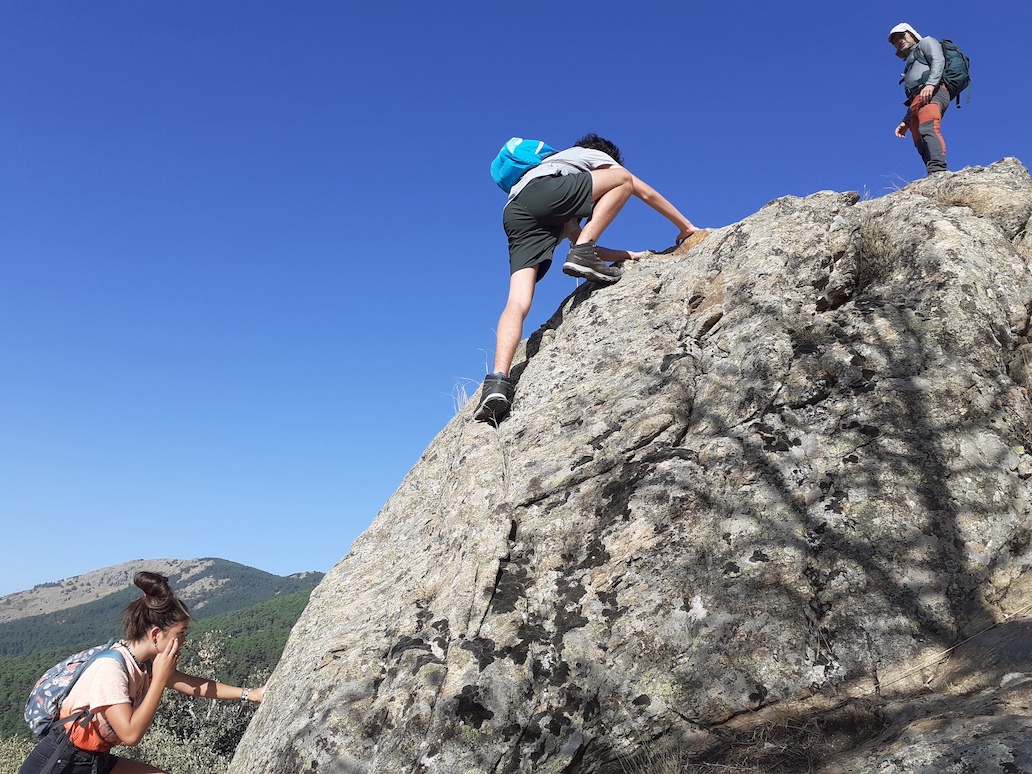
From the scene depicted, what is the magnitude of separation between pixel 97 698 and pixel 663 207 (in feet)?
19.8

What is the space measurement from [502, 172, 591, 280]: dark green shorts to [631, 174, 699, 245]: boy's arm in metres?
0.58

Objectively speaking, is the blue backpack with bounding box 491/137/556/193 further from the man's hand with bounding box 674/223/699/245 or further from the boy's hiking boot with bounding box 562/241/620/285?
the man's hand with bounding box 674/223/699/245

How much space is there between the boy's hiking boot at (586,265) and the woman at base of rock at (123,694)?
409cm

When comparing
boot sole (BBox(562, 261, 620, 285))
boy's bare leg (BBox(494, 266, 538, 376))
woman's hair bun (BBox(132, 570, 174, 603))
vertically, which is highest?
boot sole (BBox(562, 261, 620, 285))

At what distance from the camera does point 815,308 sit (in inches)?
193

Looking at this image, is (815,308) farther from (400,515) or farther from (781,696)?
(400,515)

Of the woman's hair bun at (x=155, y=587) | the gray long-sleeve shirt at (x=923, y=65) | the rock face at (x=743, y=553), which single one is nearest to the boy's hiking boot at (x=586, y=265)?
the rock face at (x=743, y=553)

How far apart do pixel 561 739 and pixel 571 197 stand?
4.58m

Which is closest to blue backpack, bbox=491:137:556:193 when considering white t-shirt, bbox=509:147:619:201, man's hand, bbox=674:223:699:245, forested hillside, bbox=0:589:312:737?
white t-shirt, bbox=509:147:619:201

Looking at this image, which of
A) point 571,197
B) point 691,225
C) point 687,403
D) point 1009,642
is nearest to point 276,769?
point 687,403

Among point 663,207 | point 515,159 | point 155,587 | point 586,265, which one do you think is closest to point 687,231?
point 663,207

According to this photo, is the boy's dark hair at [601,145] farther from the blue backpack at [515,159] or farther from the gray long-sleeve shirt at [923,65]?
the gray long-sleeve shirt at [923,65]

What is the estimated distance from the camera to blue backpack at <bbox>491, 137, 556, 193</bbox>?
6.54 metres

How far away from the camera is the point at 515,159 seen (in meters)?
6.55
